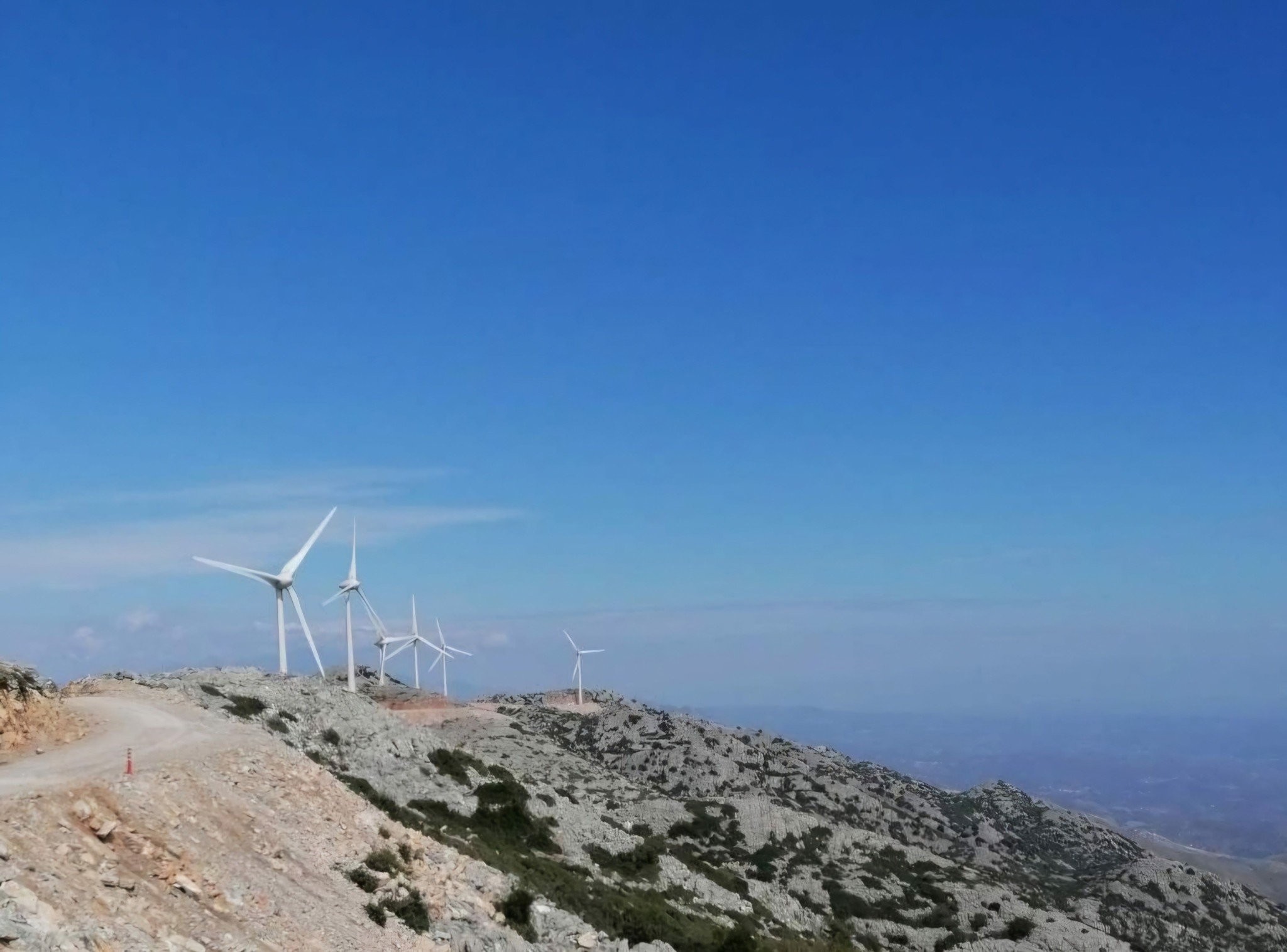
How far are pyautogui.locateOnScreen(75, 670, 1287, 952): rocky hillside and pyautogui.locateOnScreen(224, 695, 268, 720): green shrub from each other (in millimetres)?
139

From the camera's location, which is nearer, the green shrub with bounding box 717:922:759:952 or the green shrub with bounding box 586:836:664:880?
the green shrub with bounding box 717:922:759:952

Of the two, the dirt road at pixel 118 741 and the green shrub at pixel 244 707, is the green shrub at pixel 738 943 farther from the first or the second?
the green shrub at pixel 244 707

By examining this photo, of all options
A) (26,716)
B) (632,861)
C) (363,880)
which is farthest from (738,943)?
(26,716)

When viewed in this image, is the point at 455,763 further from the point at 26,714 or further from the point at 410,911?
the point at 410,911

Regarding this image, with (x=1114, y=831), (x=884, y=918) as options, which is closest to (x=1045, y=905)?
(x=884, y=918)

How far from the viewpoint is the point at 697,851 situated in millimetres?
65062

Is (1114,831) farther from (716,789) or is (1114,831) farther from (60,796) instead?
(60,796)

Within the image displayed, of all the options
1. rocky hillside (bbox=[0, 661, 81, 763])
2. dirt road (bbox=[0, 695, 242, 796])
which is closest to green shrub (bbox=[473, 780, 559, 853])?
dirt road (bbox=[0, 695, 242, 796])

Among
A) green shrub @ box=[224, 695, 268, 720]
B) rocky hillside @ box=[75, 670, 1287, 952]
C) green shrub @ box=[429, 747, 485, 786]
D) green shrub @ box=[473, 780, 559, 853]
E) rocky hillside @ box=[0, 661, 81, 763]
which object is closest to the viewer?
rocky hillside @ box=[0, 661, 81, 763]

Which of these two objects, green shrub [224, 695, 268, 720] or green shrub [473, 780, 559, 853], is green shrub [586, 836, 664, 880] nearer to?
green shrub [473, 780, 559, 853]

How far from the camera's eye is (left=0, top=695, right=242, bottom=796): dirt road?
2719cm

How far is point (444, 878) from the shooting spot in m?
32.6

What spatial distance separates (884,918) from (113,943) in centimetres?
5276

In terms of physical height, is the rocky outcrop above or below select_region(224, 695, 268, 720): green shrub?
above
